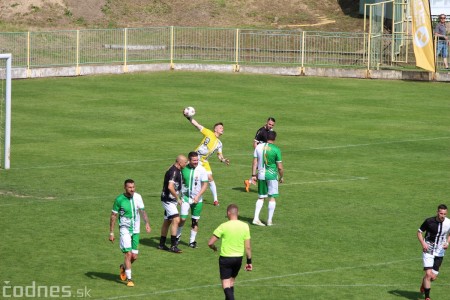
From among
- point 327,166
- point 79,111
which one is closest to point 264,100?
point 79,111

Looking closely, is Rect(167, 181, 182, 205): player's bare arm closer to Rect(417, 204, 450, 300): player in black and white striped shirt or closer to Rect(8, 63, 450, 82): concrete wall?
Rect(417, 204, 450, 300): player in black and white striped shirt

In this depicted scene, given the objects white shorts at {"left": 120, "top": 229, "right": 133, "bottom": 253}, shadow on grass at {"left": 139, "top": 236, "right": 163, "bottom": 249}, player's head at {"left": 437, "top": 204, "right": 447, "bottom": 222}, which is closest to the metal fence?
shadow on grass at {"left": 139, "top": 236, "right": 163, "bottom": 249}

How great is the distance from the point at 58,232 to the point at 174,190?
3.50 meters

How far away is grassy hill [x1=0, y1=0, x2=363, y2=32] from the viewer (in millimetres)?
62219

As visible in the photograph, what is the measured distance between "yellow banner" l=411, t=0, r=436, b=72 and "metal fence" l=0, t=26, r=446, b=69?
2351mm

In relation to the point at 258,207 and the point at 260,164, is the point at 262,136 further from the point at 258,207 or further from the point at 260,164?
the point at 258,207

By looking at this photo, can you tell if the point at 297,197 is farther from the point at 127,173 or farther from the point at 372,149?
the point at 372,149

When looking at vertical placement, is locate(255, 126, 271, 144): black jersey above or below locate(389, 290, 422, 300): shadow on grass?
above

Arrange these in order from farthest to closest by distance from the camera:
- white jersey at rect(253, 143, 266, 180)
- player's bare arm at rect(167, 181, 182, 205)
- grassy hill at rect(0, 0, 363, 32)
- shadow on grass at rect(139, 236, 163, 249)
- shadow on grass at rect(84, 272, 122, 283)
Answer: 1. grassy hill at rect(0, 0, 363, 32)
2. white jersey at rect(253, 143, 266, 180)
3. shadow on grass at rect(139, 236, 163, 249)
4. player's bare arm at rect(167, 181, 182, 205)
5. shadow on grass at rect(84, 272, 122, 283)

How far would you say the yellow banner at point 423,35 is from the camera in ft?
167

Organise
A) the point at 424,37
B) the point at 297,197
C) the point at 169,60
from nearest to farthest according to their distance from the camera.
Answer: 1. the point at 297,197
2. the point at 424,37
3. the point at 169,60

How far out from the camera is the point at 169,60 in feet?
180

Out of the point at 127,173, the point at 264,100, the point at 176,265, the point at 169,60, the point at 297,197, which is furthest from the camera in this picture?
the point at 169,60

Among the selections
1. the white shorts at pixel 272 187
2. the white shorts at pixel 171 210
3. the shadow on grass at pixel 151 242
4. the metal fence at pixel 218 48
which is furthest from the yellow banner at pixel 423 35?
the white shorts at pixel 171 210
